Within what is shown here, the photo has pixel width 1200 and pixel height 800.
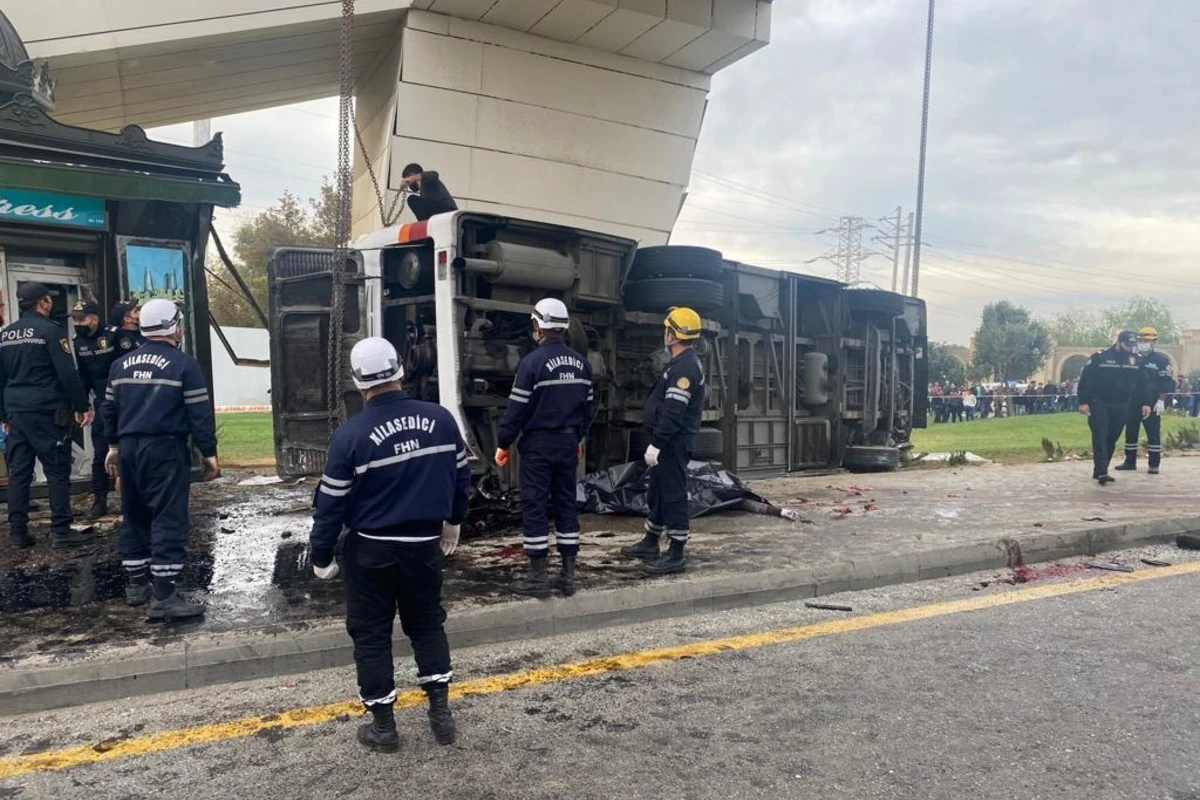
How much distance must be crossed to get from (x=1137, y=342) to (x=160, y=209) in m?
12.1

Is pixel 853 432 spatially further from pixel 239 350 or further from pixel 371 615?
pixel 239 350

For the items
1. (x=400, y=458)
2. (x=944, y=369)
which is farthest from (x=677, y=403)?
(x=944, y=369)

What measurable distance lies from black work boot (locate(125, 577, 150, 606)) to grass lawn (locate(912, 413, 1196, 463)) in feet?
42.0

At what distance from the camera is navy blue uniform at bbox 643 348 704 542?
19.0 ft

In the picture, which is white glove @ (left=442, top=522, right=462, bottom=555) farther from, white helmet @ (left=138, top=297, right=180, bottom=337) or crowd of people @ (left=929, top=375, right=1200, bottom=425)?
crowd of people @ (left=929, top=375, right=1200, bottom=425)

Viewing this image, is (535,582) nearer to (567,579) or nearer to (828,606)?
(567,579)

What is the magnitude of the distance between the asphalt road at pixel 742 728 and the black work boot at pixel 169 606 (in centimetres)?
68

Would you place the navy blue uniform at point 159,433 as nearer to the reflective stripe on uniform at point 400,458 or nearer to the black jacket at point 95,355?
the reflective stripe on uniform at point 400,458

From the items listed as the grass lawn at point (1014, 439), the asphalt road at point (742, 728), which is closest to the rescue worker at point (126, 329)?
the asphalt road at point (742, 728)

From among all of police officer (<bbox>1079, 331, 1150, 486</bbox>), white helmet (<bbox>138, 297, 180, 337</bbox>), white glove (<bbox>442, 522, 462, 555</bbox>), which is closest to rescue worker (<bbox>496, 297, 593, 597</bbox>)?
white glove (<bbox>442, 522, 462, 555</bbox>)

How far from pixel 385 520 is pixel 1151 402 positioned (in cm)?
1125

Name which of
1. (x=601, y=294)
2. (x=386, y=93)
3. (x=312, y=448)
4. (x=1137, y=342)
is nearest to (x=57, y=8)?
(x=386, y=93)

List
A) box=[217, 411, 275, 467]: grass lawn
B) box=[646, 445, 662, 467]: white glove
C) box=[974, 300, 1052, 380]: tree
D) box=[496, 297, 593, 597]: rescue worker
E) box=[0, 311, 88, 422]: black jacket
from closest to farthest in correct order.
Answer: box=[496, 297, 593, 597]: rescue worker → box=[646, 445, 662, 467]: white glove → box=[0, 311, 88, 422]: black jacket → box=[217, 411, 275, 467]: grass lawn → box=[974, 300, 1052, 380]: tree

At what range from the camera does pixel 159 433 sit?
4637mm
